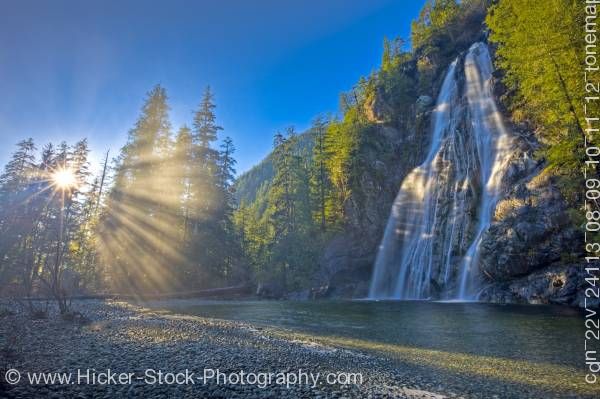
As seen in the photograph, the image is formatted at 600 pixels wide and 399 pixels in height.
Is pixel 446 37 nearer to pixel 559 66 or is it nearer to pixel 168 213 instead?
pixel 559 66

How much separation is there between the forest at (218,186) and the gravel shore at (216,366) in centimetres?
1462

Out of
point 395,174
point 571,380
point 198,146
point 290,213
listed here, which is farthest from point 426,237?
point 198,146

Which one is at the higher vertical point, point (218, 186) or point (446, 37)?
point (446, 37)

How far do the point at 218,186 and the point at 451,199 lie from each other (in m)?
24.2

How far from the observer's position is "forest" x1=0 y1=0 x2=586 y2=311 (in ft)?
67.3

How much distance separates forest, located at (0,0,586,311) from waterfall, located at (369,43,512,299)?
2.36 metres

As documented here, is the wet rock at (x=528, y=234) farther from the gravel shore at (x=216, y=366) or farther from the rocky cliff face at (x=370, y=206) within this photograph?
the gravel shore at (x=216, y=366)

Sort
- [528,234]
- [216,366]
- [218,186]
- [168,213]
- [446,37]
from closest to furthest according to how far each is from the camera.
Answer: [216,366], [528,234], [168,213], [218,186], [446,37]

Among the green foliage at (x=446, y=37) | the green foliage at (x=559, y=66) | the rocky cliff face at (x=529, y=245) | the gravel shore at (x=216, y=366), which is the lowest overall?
the gravel shore at (x=216, y=366)

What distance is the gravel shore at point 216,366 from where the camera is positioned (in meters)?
5.06

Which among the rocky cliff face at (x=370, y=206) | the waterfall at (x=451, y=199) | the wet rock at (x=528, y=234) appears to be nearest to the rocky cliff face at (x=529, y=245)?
the wet rock at (x=528, y=234)

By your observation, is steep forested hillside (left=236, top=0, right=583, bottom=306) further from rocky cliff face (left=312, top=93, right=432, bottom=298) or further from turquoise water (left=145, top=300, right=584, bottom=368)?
turquoise water (left=145, top=300, right=584, bottom=368)

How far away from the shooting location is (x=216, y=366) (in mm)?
6512

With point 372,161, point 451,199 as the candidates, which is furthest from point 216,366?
point 372,161
